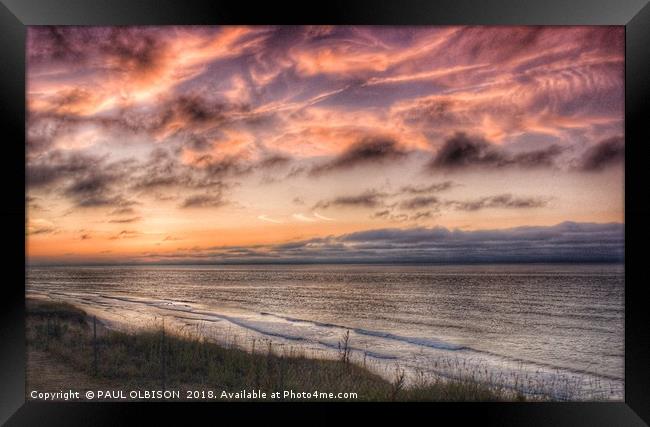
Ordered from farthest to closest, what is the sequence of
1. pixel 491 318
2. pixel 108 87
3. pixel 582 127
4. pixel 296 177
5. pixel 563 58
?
pixel 491 318
pixel 296 177
pixel 582 127
pixel 563 58
pixel 108 87

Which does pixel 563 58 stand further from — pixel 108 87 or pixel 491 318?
pixel 491 318

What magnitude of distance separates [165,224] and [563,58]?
7.57 meters

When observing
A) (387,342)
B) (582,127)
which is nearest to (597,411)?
(582,127)

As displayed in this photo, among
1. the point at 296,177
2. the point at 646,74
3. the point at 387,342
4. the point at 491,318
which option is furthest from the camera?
the point at 491,318

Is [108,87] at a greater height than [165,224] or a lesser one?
greater

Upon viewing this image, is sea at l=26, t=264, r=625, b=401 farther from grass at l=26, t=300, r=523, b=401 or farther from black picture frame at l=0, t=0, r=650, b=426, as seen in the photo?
grass at l=26, t=300, r=523, b=401

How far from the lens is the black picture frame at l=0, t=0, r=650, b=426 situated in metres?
5.08

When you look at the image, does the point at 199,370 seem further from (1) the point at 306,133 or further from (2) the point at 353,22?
(2) the point at 353,22

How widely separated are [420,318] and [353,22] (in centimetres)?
2381

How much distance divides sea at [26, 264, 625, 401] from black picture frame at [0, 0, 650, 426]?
2.54 ft

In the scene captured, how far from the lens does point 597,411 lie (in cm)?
518

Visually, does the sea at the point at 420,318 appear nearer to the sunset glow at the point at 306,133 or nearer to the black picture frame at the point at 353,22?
the black picture frame at the point at 353,22

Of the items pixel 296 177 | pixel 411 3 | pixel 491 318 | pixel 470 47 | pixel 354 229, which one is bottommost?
pixel 491 318

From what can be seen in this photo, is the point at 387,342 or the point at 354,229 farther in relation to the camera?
the point at 387,342
